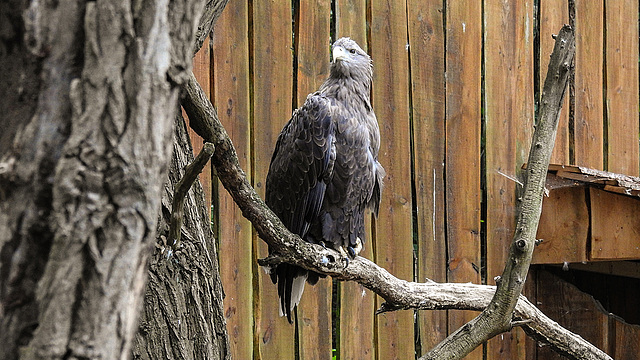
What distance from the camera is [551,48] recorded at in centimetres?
411

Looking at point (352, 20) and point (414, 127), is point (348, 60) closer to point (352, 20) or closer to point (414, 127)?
point (352, 20)

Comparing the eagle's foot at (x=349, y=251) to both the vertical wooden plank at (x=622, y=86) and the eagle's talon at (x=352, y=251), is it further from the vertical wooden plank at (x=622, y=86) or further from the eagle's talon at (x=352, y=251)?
the vertical wooden plank at (x=622, y=86)

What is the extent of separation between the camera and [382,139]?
11.8ft

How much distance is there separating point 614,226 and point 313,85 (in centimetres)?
172

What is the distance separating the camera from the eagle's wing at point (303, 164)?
303 centimetres

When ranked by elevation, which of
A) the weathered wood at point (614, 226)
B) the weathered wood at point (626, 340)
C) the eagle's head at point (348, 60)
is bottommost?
the weathered wood at point (626, 340)

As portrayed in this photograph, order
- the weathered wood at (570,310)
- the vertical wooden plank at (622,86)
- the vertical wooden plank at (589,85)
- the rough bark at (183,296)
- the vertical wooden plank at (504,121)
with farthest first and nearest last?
the vertical wooden plank at (622,86) < the vertical wooden plank at (589,85) < the weathered wood at (570,310) < the vertical wooden plank at (504,121) < the rough bark at (183,296)

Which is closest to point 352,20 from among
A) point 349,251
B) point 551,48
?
point 349,251

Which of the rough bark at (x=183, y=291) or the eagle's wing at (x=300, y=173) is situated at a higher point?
the eagle's wing at (x=300, y=173)

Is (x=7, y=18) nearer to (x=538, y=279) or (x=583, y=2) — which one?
(x=538, y=279)

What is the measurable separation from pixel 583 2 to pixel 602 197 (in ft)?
4.35

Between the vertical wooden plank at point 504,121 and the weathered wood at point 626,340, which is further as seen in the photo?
the weathered wood at point 626,340

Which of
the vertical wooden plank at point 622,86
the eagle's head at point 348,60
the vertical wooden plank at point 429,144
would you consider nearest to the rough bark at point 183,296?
the eagle's head at point 348,60

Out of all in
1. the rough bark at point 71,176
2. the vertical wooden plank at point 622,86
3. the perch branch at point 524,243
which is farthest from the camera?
the vertical wooden plank at point 622,86
